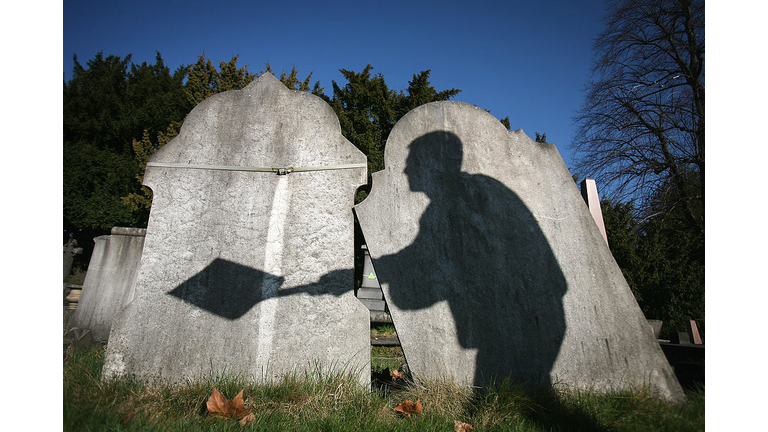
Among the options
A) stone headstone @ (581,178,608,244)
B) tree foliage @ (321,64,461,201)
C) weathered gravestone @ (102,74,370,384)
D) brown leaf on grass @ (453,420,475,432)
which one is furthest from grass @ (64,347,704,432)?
tree foliage @ (321,64,461,201)

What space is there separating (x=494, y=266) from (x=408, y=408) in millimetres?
1181

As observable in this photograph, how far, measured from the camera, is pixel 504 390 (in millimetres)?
2326

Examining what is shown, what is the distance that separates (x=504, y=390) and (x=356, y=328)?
104cm

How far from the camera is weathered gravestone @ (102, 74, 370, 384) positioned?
2.70 metres

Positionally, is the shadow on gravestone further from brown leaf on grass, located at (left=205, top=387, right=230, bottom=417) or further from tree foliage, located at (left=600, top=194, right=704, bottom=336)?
tree foliage, located at (left=600, top=194, right=704, bottom=336)

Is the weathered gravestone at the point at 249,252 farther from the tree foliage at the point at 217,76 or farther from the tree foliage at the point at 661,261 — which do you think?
the tree foliage at the point at 217,76

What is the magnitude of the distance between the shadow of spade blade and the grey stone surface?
11.2 feet

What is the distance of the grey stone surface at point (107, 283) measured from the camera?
555 centimetres

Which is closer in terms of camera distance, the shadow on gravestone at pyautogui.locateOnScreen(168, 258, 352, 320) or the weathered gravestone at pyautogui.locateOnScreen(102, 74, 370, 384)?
the weathered gravestone at pyautogui.locateOnScreen(102, 74, 370, 384)

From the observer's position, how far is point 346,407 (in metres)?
2.26

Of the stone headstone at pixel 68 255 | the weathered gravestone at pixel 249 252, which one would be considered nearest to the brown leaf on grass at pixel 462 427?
the weathered gravestone at pixel 249 252

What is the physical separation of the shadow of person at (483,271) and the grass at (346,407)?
0.90 feet
